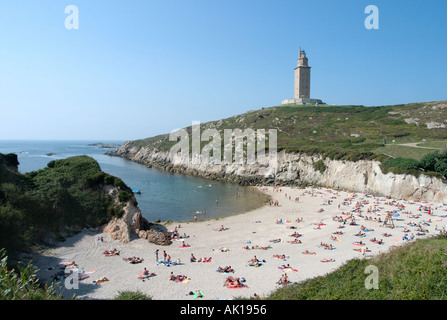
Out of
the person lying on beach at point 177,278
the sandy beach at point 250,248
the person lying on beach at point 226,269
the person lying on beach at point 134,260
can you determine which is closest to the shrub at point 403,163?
the sandy beach at point 250,248

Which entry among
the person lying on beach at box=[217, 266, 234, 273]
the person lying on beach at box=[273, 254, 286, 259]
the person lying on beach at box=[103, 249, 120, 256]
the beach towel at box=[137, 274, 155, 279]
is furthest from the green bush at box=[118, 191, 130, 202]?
the person lying on beach at box=[273, 254, 286, 259]

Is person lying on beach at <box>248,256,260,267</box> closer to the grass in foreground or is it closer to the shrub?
the grass in foreground

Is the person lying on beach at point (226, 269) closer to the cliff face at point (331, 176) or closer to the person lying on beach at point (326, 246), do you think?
the person lying on beach at point (326, 246)

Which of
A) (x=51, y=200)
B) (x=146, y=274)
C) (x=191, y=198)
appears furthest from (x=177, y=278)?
(x=191, y=198)

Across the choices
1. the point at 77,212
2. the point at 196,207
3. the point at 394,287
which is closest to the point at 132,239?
the point at 77,212

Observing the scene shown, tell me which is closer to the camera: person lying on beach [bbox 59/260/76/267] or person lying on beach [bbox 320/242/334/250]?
person lying on beach [bbox 59/260/76/267]

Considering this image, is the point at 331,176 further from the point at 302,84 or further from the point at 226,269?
the point at 302,84
